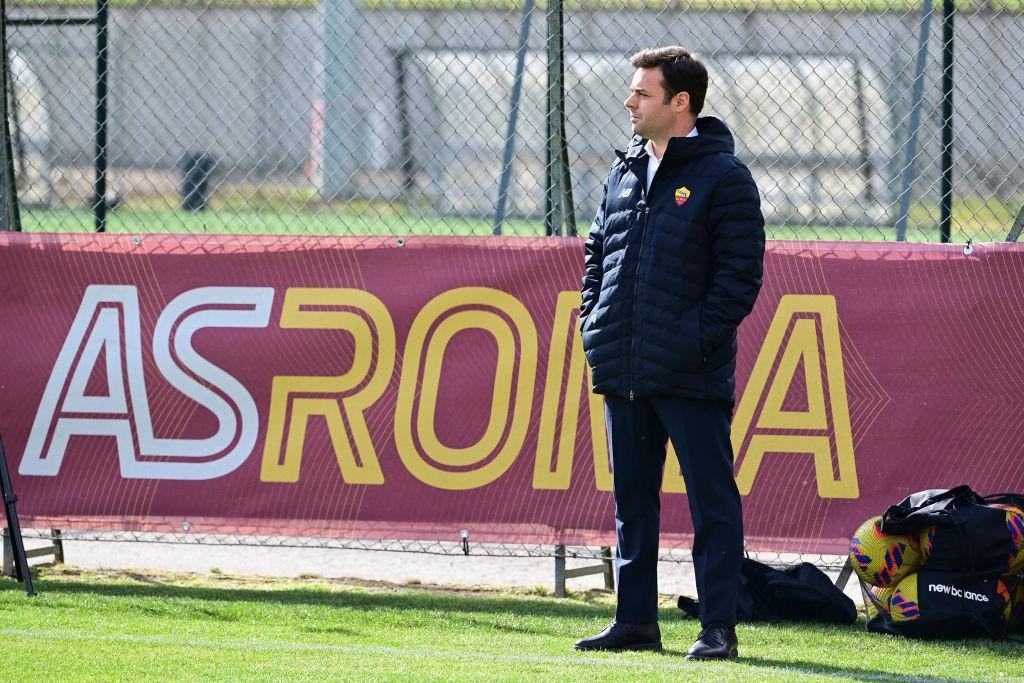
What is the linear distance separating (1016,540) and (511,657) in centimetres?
184

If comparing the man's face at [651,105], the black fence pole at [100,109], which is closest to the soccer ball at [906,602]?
the man's face at [651,105]

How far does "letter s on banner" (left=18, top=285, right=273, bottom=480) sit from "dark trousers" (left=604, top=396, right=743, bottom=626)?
1.93 metres

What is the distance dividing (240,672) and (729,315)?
1.85m

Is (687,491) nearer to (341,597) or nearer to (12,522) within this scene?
(341,597)

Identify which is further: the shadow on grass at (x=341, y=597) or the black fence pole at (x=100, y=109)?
the black fence pole at (x=100, y=109)

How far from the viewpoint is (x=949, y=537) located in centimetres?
498

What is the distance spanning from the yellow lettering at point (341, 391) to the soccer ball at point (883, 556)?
6.42 feet

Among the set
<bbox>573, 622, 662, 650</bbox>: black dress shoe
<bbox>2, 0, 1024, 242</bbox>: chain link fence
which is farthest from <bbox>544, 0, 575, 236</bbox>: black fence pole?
<bbox>2, 0, 1024, 242</bbox>: chain link fence

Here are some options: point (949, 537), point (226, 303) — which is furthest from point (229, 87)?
point (949, 537)

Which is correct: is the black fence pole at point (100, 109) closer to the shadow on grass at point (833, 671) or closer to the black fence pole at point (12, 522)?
the black fence pole at point (12, 522)

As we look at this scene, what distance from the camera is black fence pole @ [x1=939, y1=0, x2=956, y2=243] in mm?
5996

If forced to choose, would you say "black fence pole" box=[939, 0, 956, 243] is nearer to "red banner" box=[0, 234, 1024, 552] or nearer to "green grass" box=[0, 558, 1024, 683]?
"red banner" box=[0, 234, 1024, 552]

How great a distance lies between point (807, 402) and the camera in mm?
5703

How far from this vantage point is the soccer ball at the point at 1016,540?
496 cm
